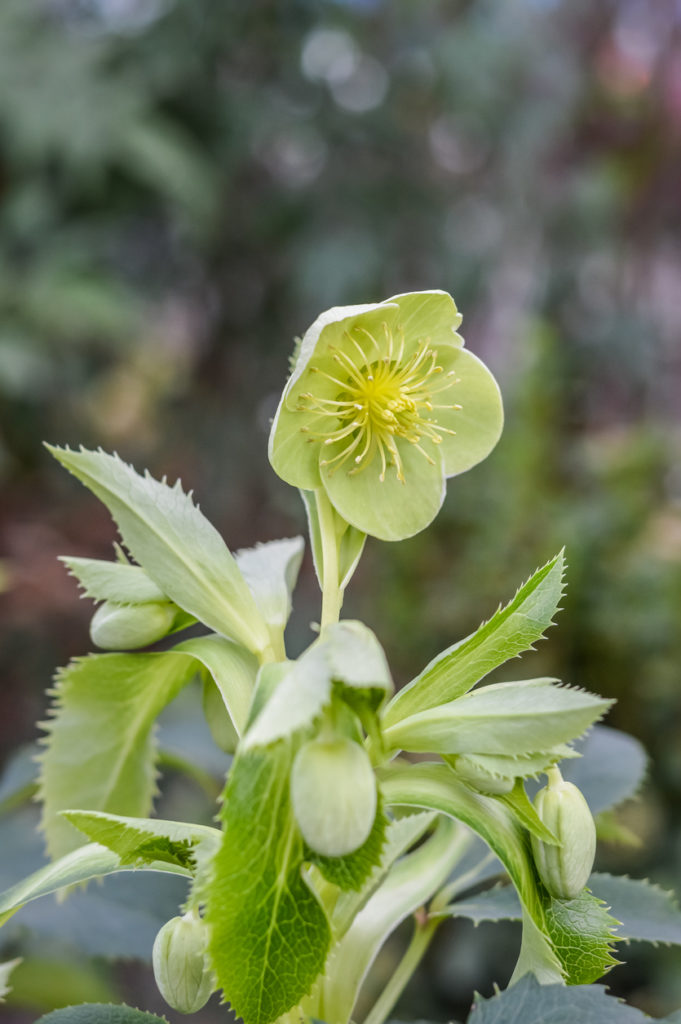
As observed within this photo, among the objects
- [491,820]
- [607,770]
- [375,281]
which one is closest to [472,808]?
[491,820]

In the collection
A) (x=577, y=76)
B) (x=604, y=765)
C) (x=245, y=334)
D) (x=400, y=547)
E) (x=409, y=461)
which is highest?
(x=577, y=76)

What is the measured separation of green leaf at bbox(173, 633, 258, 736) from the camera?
0.29 meters

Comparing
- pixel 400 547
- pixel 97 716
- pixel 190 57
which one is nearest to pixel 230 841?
pixel 97 716

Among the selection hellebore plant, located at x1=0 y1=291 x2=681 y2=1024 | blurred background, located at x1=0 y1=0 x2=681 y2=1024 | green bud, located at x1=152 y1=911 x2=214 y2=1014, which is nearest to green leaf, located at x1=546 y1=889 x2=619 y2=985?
hellebore plant, located at x1=0 y1=291 x2=681 y2=1024

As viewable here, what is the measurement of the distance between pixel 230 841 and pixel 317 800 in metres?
0.03

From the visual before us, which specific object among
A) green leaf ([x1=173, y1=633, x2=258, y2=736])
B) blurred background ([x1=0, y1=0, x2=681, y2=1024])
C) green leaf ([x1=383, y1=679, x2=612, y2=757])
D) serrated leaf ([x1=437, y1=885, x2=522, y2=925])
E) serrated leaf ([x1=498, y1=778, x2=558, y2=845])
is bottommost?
serrated leaf ([x1=437, y1=885, x2=522, y2=925])

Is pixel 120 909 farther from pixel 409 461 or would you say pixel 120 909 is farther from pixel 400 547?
pixel 400 547

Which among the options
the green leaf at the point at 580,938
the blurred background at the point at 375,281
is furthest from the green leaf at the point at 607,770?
the blurred background at the point at 375,281

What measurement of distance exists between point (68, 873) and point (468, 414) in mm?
199

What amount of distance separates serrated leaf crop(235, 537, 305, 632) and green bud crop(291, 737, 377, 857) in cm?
9

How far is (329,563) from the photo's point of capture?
31 centimetres

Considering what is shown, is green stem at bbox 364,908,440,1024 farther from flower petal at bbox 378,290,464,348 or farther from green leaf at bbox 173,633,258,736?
flower petal at bbox 378,290,464,348

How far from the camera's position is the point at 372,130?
2.16m

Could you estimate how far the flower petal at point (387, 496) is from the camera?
0.32 meters
